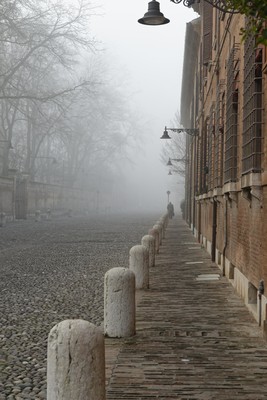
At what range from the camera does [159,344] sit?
614 centimetres

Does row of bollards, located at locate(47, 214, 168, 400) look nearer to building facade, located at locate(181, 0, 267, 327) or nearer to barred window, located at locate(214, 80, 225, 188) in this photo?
building facade, located at locate(181, 0, 267, 327)

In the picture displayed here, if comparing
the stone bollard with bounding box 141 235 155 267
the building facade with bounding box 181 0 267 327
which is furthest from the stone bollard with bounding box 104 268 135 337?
the stone bollard with bounding box 141 235 155 267

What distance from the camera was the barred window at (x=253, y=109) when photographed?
7.43 meters

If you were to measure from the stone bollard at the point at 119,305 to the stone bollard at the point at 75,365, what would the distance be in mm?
2598

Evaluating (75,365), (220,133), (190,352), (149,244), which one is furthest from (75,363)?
(220,133)

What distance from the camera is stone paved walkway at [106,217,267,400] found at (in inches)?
183

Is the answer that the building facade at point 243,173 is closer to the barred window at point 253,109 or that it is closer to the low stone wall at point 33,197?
the barred window at point 253,109

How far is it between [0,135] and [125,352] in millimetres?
45983

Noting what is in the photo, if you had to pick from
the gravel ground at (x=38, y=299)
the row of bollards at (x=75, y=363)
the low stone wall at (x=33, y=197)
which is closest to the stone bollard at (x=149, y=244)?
the gravel ground at (x=38, y=299)

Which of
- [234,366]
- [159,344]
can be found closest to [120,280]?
[159,344]

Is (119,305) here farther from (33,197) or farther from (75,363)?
(33,197)

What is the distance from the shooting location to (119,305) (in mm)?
6461

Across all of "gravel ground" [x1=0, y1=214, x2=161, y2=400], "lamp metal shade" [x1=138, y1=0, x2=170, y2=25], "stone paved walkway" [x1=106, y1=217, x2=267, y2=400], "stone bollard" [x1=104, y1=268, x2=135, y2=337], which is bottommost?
"gravel ground" [x1=0, y1=214, x2=161, y2=400]

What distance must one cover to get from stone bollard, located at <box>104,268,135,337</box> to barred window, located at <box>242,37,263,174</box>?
84.4 inches
